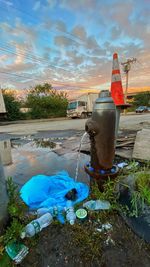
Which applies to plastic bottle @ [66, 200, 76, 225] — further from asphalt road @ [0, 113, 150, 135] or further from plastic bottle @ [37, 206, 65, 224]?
asphalt road @ [0, 113, 150, 135]

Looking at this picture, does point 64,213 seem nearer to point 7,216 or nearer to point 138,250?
point 7,216

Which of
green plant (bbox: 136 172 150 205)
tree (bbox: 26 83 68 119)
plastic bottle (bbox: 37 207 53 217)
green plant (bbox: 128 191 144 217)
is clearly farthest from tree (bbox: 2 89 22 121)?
green plant (bbox: 128 191 144 217)

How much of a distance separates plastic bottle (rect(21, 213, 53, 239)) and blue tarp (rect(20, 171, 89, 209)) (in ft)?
0.93

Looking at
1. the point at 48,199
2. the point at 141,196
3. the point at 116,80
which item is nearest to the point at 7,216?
the point at 48,199

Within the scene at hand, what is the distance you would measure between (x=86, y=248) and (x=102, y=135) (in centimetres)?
117

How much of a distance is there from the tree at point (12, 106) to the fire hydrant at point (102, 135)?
66.3 ft

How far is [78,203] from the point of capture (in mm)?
2078

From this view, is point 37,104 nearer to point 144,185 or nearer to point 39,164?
point 39,164

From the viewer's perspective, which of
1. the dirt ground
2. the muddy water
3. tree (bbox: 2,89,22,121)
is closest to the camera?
the dirt ground

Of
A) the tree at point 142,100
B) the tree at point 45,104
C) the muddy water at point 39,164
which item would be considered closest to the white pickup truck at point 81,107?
the tree at point 45,104

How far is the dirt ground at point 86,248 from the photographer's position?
4.52ft

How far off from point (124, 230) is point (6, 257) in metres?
1.08

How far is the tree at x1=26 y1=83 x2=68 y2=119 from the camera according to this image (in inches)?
975

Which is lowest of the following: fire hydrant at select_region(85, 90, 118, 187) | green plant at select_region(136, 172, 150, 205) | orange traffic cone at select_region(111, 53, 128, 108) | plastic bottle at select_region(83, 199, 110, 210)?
plastic bottle at select_region(83, 199, 110, 210)
